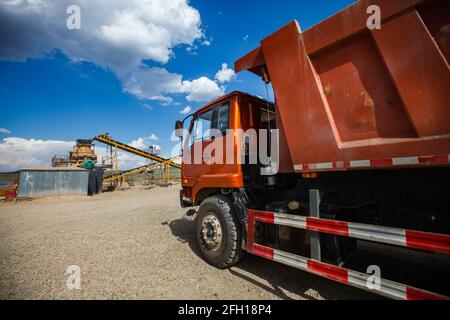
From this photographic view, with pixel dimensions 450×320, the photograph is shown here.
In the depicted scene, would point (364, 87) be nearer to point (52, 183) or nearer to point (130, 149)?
point (52, 183)

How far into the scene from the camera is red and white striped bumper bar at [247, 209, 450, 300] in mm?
1860

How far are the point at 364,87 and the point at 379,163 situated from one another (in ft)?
2.62

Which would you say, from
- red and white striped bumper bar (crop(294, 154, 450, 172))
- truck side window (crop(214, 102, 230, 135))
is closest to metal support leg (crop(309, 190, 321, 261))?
red and white striped bumper bar (crop(294, 154, 450, 172))

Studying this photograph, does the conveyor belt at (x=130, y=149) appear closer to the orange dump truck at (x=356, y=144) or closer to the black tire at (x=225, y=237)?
the black tire at (x=225, y=237)

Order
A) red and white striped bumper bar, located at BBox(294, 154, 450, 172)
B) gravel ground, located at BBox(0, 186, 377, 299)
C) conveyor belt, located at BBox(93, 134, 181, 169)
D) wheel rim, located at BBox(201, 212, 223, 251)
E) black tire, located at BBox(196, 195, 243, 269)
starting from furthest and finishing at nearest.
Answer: conveyor belt, located at BBox(93, 134, 181, 169) < wheel rim, located at BBox(201, 212, 223, 251) < black tire, located at BBox(196, 195, 243, 269) < gravel ground, located at BBox(0, 186, 377, 299) < red and white striped bumper bar, located at BBox(294, 154, 450, 172)

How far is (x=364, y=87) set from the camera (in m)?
2.28

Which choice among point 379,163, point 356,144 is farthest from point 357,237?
point 356,144

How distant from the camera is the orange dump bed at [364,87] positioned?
1.85 meters

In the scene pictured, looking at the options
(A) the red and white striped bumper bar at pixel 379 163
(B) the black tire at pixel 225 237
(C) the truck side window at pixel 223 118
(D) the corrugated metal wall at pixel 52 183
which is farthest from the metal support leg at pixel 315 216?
(D) the corrugated metal wall at pixel 52 183

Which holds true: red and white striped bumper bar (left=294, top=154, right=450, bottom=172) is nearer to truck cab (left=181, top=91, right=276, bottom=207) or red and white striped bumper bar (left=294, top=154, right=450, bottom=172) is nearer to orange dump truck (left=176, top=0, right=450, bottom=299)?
orange dump truck (left=176, top=0, right=450, bottom=299)

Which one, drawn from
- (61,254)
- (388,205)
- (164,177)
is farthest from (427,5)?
(164,177)

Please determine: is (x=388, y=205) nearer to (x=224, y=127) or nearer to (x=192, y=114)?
(x=224, y=127)

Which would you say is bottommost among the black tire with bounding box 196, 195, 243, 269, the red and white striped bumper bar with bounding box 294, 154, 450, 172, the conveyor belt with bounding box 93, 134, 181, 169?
the black tire with bounding box 196, 195, 243, 269

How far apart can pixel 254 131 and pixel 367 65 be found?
7.00 feet
